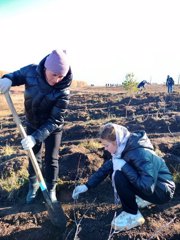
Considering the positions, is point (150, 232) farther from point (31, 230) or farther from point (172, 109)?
point (172, 109)

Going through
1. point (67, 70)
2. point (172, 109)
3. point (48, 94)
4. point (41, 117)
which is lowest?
point (172, 109)

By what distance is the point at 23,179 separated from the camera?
4.65m

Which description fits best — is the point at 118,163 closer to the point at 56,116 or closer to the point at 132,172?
the point at 132,172

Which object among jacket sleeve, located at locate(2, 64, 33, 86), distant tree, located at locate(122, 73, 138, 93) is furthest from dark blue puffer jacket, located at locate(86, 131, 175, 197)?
distant tree, located at locate(122, 73, 138, 93)

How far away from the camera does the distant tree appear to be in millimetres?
18562

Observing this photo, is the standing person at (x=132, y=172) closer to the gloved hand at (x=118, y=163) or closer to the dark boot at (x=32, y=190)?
the gloved hand at (x=118, y=163)

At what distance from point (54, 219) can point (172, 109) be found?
8.93m

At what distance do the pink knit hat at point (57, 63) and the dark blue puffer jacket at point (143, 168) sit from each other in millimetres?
870

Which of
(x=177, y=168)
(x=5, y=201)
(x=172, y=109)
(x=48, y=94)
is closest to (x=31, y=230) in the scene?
(x=5, y=201)

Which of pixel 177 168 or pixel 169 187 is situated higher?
pixel 169 187

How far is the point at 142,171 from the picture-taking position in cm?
330

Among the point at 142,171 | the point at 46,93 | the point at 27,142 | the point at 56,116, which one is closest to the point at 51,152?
the point at 56,116

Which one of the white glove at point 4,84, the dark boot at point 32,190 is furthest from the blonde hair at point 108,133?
the dark boot at point 32,190

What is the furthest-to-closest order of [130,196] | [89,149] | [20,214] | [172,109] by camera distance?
[172,109] → [89,149] → [20,214] → [130,196]
